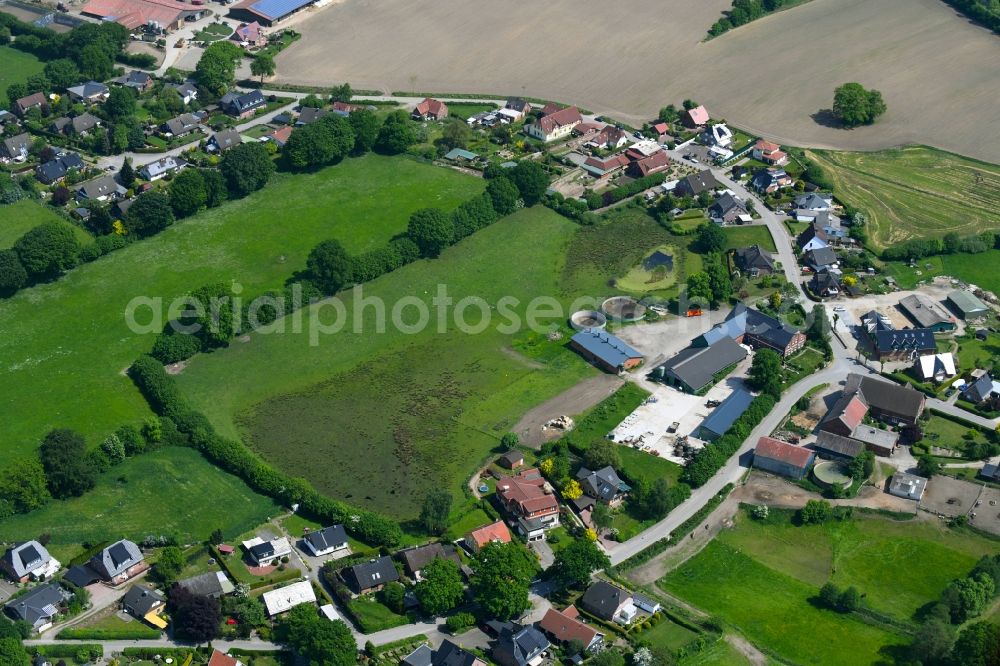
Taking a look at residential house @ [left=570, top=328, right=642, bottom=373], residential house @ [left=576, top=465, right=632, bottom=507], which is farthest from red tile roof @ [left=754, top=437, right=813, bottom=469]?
residential house @ [left=570, top=328, right=642, bottom=373]

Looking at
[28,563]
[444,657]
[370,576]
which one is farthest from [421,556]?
[28,563]

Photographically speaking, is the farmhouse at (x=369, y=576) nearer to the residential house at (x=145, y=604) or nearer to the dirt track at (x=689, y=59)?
the residential house at (x=145, y=604)

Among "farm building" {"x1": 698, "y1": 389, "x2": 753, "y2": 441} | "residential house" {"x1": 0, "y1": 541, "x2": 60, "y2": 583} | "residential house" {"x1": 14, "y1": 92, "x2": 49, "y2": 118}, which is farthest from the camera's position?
"residential house" {"x1": 14, "y1": 92, "x2": 49, "y2": 118}

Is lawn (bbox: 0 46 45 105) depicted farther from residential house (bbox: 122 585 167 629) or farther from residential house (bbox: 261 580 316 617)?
residential house (bbox: 261 580 316 617)

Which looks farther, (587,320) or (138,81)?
(138,81)

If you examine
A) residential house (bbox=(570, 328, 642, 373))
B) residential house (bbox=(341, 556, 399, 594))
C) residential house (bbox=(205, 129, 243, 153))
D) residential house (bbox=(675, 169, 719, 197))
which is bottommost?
residential house (bbox=(341, 556, 399, 594))

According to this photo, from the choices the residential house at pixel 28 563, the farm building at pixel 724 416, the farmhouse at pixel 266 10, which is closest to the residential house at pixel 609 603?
the farm building at pixel 724 416

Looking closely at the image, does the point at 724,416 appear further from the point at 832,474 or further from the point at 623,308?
the point at 623,308
